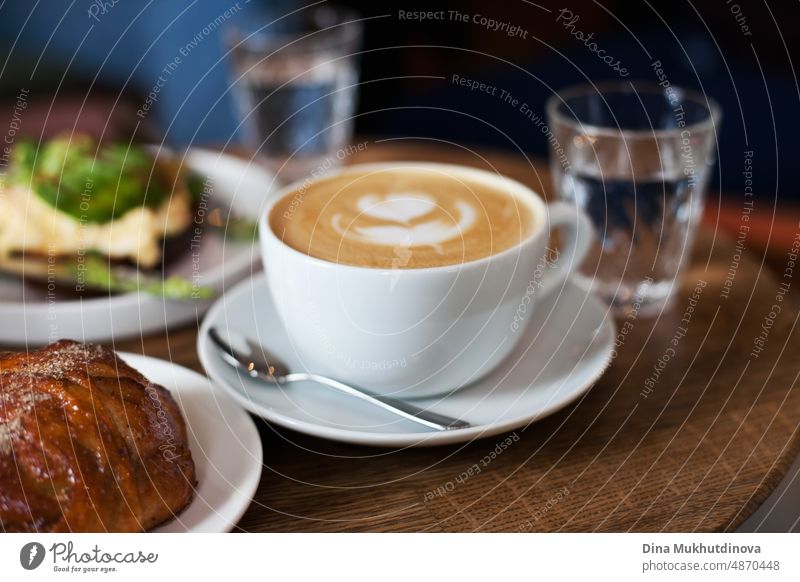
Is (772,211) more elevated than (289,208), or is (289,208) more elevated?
(289,208)

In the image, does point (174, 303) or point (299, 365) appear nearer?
point (299, 365)

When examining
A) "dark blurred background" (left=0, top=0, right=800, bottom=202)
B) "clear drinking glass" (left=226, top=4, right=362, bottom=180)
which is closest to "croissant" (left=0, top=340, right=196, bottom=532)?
"clear drinking glass" (left=226, top=4, right=362, bottom=180)

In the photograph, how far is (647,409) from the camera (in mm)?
833

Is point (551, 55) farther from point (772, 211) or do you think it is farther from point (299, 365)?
point (299, 365)

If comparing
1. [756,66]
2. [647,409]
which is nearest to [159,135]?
[756,66]

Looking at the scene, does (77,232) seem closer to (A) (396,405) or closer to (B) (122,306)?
(B) (122,306)

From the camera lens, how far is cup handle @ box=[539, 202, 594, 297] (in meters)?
0.87

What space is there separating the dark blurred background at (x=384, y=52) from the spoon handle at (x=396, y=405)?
4.34 feet

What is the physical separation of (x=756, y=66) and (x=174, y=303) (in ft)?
6.21

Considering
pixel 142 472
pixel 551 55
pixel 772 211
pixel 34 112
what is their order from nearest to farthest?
1. pixel 142 472
2. pixel 772 211
3. pixel 551 55
4. pixel 34 112

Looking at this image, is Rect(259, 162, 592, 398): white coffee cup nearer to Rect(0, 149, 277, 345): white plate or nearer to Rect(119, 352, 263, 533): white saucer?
Rect(119, 352, 263, 533): white saucer

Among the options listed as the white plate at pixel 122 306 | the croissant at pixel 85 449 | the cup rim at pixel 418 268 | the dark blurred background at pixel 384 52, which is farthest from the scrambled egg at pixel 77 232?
the dark blurred background at pixel 384 52

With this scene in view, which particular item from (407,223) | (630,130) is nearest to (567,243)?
(407,223)

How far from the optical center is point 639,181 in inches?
41.3
